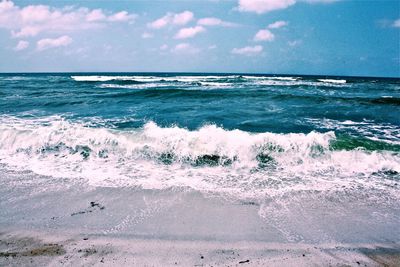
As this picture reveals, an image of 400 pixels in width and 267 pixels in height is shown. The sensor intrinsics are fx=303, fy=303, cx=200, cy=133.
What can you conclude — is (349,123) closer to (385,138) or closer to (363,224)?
(385,138)

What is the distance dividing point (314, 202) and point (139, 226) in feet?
10.4

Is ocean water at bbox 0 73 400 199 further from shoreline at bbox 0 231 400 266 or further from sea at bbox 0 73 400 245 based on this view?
shoreline at bbox 0 231 400 266

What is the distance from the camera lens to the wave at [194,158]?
21.8 ft

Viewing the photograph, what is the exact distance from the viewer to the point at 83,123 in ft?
39.9

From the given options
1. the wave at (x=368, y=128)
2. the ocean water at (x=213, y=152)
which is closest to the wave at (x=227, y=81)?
the wave at (x=368, y=128)

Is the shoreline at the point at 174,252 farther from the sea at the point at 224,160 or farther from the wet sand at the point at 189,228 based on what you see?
the sea at the point at 224,160

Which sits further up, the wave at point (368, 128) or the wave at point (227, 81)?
the wave at point (227, 81)

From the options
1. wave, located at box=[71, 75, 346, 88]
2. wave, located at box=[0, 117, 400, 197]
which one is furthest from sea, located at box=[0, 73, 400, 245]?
wave, located at box=[71, 75, 346, 88]

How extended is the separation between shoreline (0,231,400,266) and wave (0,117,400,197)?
1959mm

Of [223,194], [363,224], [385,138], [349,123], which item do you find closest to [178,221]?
[223,194]

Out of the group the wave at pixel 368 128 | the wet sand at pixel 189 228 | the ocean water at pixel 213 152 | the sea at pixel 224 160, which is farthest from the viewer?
the wave at pixel 368 128

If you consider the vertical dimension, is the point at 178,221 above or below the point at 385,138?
below

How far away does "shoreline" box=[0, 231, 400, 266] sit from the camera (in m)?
3.79

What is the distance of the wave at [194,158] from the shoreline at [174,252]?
196cm
